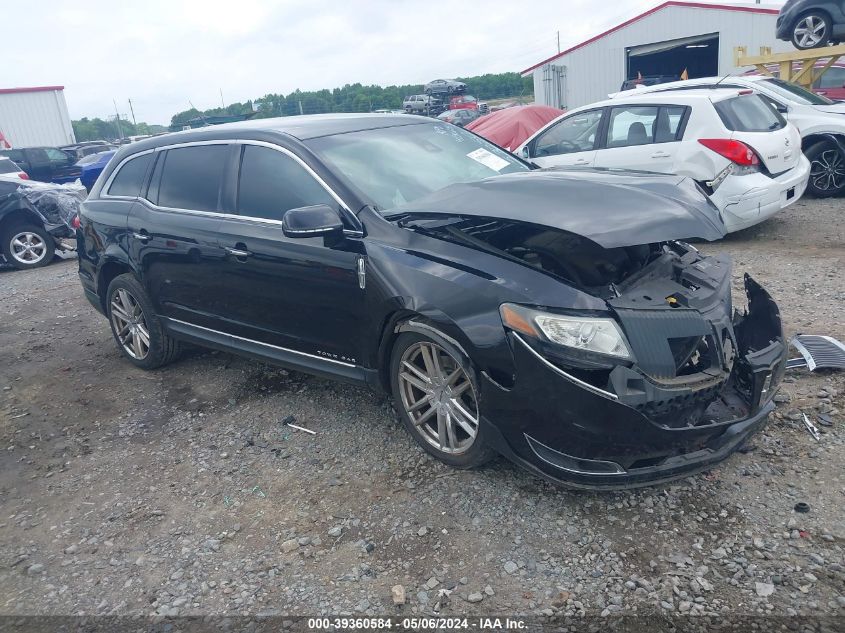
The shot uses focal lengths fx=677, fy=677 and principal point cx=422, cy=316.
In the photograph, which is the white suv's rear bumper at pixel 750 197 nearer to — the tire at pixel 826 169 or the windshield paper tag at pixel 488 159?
the tire at pixel 826 169

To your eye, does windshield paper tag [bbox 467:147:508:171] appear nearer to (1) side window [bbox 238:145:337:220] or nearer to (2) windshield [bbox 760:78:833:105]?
(1) side window [bbox 238:145:337:220]

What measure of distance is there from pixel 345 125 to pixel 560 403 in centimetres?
245

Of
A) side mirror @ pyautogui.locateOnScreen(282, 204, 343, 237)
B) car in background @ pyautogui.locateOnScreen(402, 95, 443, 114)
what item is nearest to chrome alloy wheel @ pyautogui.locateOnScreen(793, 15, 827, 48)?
side mirror @ pyautogui.locateOnScreen(282, 204, 343, 237)

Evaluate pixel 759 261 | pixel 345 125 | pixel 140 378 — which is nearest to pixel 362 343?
pixel 345 125

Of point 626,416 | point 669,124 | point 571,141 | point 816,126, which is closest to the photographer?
point 626,416

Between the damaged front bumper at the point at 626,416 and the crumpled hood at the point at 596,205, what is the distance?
398 mm

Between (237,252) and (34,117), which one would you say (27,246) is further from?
(34,117)

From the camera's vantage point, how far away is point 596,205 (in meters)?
3.06

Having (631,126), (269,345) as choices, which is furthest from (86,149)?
(269,345)

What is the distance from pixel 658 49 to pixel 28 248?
966 inches

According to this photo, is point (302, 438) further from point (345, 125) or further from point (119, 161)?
point (119, 161)

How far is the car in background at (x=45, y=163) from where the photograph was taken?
836 inches

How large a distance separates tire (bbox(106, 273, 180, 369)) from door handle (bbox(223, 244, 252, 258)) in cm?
122

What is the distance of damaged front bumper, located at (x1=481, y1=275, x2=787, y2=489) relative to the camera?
2.74 meters
